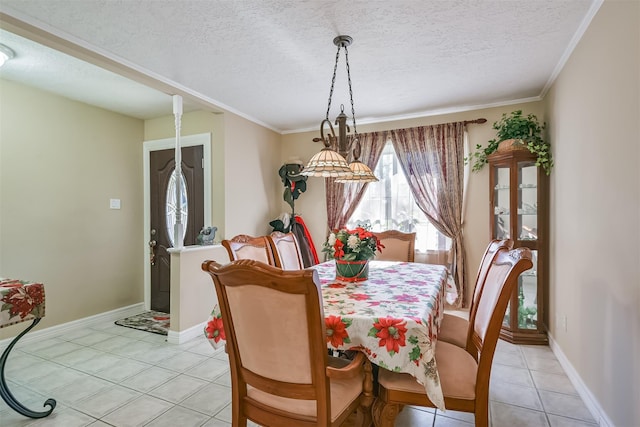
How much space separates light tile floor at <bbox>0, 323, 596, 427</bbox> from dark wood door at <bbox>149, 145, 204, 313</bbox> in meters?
1.03

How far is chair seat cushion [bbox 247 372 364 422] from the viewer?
1.24m

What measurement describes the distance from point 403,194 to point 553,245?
169 cm

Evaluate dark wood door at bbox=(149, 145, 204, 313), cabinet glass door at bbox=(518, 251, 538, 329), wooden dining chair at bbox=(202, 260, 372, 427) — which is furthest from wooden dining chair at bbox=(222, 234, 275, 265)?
cabinet glass door at bbox=(518, 251, 538, 329)

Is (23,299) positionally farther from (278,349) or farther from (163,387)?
(278,349)

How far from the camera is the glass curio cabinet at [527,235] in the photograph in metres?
2.99

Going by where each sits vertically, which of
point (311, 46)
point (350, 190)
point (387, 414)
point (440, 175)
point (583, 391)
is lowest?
point (583, 391)

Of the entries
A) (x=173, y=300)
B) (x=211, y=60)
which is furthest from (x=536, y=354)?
(x=211, y=60)

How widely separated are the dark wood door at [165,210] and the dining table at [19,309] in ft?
6.58

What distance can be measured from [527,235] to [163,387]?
132 inches

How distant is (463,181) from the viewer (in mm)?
3738

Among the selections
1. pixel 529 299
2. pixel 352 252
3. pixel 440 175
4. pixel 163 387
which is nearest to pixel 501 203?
pixel 440 175

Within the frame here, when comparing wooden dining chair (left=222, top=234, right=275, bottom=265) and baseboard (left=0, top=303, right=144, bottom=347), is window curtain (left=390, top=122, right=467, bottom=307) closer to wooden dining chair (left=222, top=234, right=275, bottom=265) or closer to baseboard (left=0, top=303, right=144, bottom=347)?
wooden dining chair (left=222, top=234, right=275, bottom=265)

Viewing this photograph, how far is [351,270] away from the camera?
2.12 m

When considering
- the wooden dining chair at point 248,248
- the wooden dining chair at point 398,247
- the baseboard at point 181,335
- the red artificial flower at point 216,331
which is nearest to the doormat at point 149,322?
the baseboard at point 181,335
